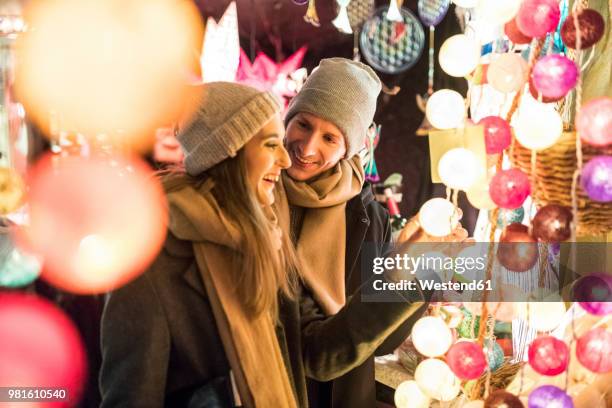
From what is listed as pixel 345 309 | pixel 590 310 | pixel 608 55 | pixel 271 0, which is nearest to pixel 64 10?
pixel 271 0

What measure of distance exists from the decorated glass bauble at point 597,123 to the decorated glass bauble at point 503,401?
46cm

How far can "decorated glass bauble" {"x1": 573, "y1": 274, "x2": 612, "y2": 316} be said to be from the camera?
1.01 m

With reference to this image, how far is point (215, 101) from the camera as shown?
1.20m

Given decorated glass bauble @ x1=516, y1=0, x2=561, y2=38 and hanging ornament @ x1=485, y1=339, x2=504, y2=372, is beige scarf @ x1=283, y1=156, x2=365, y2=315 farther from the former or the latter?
decorated glass bauble @ x1=516, y1=0, x2=561, y2=38

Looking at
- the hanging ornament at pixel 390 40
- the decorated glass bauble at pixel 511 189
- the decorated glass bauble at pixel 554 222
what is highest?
the hanging ornament at pixel 390 40

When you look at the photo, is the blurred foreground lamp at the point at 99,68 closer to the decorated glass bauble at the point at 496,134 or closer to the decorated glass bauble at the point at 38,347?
the decorated glass bauble at the point at 38,347

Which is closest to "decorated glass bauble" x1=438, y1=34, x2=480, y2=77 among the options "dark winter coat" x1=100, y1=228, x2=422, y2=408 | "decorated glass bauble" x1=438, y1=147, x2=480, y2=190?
"decorated glass bauble" x1=438, y1=147, x2=480, y2=190

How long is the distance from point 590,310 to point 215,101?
806 millimetres

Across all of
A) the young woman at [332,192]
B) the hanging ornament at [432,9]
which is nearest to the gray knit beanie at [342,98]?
the young woman at [332,192]

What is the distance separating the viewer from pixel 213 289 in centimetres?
120

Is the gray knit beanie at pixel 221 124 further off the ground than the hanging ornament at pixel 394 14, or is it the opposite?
the hanging ornament at pixel 394 14

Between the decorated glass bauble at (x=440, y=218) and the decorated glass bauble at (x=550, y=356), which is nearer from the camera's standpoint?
the decorated glass bauble at (x=550, y=356)

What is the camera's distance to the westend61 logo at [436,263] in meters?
1.22

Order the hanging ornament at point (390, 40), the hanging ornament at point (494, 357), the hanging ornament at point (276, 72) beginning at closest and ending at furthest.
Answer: the hanging ornament at point (494, 357), the hanging ornament at point (390, 40), the hanging ornament at point (276, 72)
